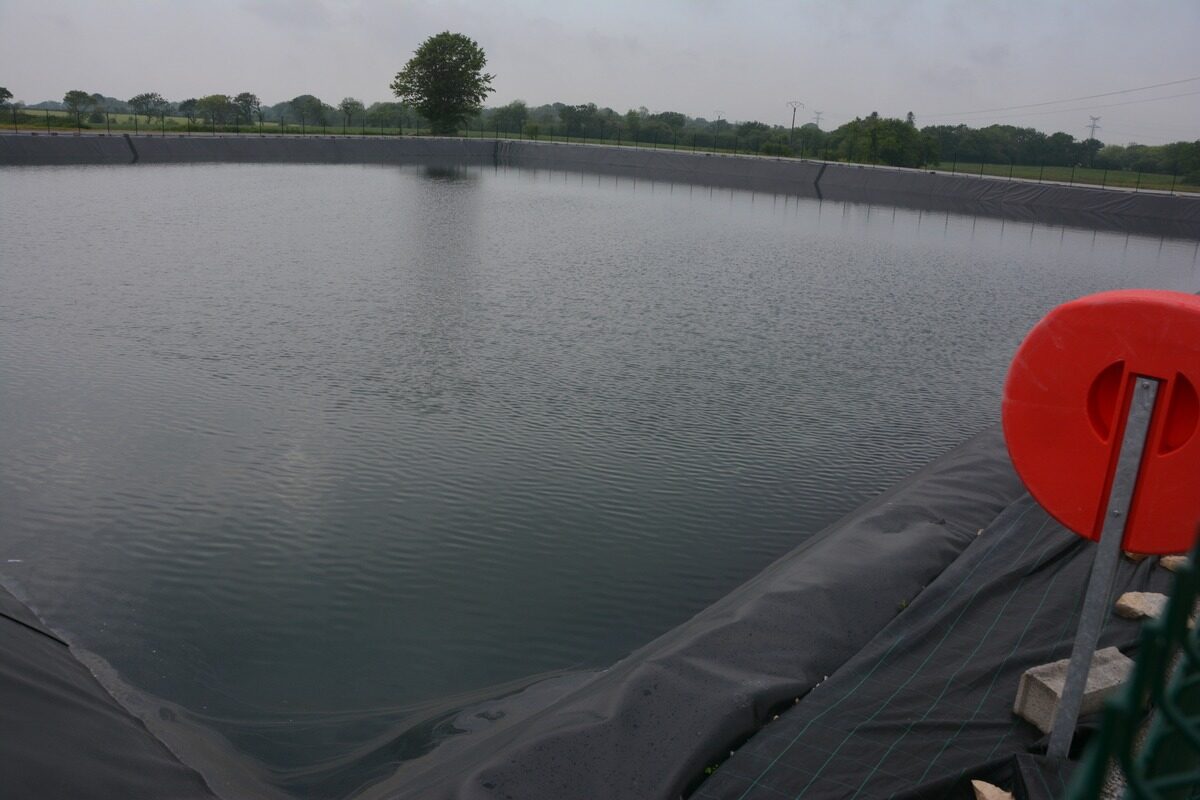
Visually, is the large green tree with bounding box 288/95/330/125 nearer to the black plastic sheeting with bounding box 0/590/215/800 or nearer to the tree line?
the tree line

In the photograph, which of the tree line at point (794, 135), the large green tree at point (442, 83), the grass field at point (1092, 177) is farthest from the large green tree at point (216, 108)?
the grass field at point (1092, 177)

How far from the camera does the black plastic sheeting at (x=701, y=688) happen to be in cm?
386

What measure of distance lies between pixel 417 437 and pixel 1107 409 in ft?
20.4

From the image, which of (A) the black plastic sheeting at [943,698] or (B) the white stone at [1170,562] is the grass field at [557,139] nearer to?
(B) the white stone at [1170,562]

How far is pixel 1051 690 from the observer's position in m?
3.96

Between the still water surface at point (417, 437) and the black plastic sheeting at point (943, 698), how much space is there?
1.73 metres

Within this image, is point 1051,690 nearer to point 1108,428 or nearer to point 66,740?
point 1108,428

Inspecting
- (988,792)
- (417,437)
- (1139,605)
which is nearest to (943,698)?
(988,792)

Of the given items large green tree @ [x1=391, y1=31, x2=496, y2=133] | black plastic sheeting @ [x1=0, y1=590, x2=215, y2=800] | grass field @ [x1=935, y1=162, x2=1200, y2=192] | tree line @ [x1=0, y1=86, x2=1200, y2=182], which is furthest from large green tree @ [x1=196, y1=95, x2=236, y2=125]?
black plastic sheeting @ [x1=0, y1=590, x2=215, y2=800]

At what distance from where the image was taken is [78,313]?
1263cm

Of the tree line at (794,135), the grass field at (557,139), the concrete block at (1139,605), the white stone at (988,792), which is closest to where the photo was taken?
the white stone at (988,792)

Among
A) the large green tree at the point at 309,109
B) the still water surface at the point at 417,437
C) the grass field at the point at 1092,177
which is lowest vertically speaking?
the still water surface at the point at 417,437

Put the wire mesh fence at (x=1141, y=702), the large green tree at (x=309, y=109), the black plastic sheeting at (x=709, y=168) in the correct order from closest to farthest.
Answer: the wire mesh fence at (x=1141, y=702) < the black plastic sheeting at (x=709, y=168) < the large green tree at (x=309, y=109)

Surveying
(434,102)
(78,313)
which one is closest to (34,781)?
(78,313)
